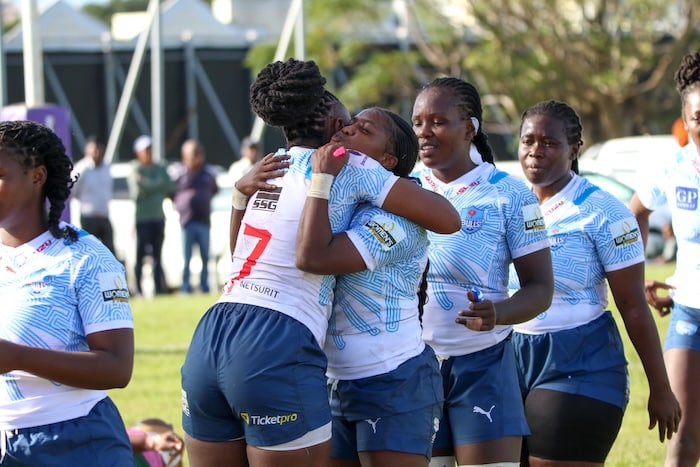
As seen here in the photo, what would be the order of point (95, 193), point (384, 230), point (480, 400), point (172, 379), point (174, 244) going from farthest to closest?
point (174, 244) < point (95, 193) < point (172, 379) < point (480, 400) < point (384, 230)

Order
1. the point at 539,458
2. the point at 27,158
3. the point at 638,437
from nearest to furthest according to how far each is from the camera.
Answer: the point at 27,158
the point at 539,458
the point at 638,437

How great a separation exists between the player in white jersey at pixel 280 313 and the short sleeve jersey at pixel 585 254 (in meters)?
1.22

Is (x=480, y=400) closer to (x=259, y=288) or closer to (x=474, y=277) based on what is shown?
(x=474, y=277)

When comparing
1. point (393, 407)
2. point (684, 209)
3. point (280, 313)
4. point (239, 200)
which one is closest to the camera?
point (280, 313)

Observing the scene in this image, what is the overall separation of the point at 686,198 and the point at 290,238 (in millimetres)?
2597

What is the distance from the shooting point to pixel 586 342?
17.7 ft

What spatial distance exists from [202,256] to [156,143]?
12817mm

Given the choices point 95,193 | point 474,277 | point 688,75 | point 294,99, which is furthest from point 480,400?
point 95,193

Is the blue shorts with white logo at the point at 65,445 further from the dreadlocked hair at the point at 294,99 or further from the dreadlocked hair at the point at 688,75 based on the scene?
the dreadlocked hair at the point at 688,75

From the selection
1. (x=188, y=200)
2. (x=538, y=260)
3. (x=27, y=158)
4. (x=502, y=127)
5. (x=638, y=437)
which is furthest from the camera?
(x=502, y=127)

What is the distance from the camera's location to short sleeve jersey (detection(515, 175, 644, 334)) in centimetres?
539

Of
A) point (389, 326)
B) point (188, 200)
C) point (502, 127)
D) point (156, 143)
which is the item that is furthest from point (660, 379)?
point (502, 127)

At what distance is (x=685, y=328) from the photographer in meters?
6.04

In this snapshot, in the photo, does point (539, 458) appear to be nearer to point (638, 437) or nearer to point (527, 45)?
point (638, 437)
